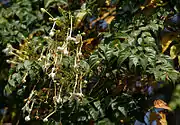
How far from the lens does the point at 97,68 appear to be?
1396 mm

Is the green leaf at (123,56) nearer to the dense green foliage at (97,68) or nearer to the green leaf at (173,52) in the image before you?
the dense green foliage at (97,68)

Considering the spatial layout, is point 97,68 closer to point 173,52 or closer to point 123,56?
point 123,56

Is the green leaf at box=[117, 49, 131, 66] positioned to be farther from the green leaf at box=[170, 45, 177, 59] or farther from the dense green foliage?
the green leaf at box=[170, 45, 177, 59]

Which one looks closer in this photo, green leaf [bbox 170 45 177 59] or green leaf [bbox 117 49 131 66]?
green leaf [bbox 117 49 131 66]

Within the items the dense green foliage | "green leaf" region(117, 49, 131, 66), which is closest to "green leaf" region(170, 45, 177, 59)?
the dense green foliage

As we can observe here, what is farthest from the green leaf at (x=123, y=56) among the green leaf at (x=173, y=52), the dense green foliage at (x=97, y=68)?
the green leaf at (x=173, y=52)

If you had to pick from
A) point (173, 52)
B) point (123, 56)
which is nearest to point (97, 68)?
point (123, 56)

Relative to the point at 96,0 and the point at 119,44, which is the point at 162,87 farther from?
the point at 119,44

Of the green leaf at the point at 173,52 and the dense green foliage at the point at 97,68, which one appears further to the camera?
the green leaf at the point at 173,52

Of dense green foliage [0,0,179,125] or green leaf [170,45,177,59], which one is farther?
green leaf [170,45,177,59]

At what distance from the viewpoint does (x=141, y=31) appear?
4.71 feet

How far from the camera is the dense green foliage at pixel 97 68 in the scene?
131cm

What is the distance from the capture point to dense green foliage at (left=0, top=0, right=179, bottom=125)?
1309 millimetres

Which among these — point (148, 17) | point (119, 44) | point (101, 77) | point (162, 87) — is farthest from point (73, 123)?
point (162, 87)
